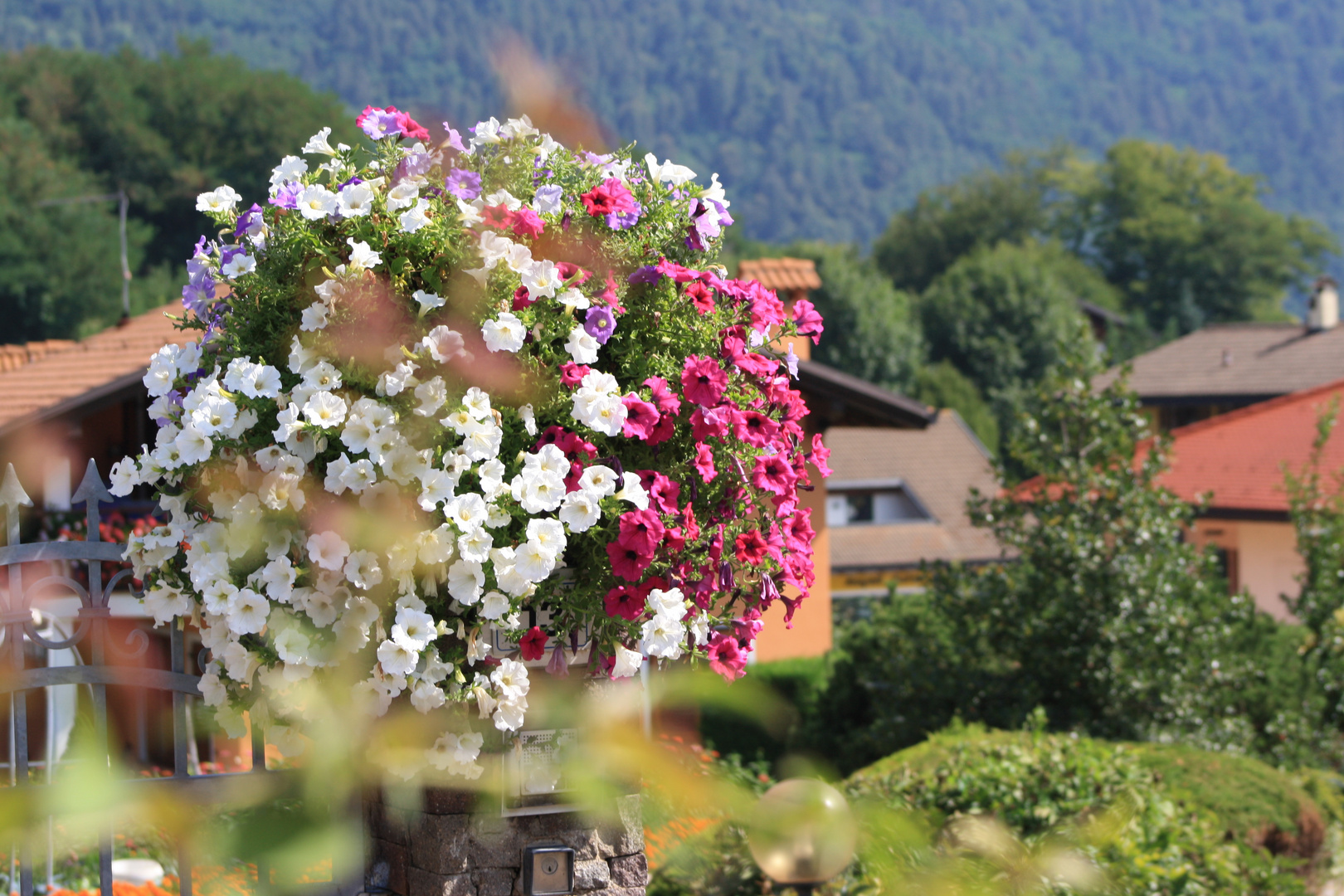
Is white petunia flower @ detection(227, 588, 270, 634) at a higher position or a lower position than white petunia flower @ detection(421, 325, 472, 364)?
lower

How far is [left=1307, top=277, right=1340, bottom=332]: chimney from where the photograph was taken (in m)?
36.5

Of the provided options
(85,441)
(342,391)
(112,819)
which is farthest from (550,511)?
(85,441)

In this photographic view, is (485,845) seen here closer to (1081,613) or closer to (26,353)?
(1081,613)

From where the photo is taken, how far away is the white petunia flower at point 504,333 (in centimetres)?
258

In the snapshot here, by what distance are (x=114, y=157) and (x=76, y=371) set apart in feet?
127

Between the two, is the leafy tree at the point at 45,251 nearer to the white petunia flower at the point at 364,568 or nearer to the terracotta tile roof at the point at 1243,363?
the terracotta tile roof at the point at 1243,363

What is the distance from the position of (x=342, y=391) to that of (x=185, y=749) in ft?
3.42

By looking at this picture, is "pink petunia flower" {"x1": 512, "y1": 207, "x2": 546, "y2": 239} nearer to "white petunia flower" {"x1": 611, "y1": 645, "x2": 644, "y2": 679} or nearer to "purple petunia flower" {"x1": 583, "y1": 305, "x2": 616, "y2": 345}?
"purple petunia flower" {"x1": 583, "y1": 305, "x2": 616, "y2": 345}

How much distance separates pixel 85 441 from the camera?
14883 mm

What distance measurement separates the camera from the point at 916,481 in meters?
42.7

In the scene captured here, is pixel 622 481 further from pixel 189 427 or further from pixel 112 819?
pixel 112 819

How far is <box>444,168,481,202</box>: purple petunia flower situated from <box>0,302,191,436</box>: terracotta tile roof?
11.4m

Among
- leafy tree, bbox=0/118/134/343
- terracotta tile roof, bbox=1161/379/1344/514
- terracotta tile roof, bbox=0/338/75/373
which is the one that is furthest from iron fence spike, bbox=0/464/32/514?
leafy tree, bbox=0/118/134/343

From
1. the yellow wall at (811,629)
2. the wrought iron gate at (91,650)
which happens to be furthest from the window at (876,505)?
the wrought iron gate at (91,650)
